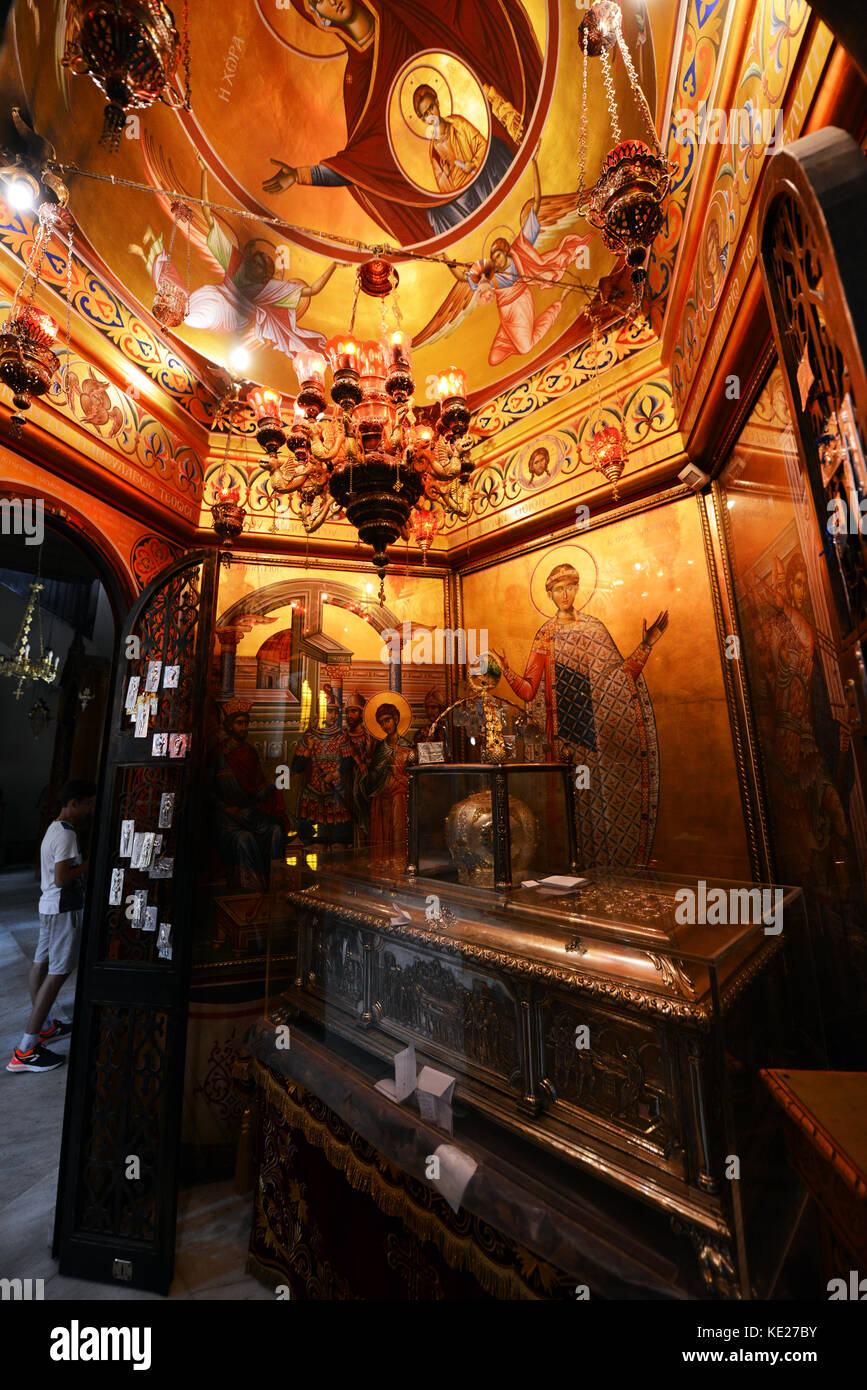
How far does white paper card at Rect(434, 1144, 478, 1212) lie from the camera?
1.93m

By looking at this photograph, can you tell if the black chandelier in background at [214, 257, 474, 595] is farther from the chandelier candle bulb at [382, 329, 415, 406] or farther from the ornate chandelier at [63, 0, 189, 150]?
the ornate chandelier at [63, 0, 189, 150]

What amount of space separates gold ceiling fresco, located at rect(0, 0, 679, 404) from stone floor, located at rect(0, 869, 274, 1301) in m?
6.06

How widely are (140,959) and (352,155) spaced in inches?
220

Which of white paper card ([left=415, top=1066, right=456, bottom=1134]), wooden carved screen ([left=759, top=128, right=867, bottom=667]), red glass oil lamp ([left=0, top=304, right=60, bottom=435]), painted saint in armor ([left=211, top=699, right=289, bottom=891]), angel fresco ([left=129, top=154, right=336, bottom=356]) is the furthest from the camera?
painted saint in armor ([left=211, top=699, right=289, bottom=891])

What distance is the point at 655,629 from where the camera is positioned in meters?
3.65

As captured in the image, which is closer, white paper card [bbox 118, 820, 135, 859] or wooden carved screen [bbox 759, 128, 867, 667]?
wooden carved screen [bbox 759, 128, 867, 667]

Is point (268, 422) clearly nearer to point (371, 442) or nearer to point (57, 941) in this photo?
point (371, 442)

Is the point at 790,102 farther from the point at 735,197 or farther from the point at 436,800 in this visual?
the point at 436,800

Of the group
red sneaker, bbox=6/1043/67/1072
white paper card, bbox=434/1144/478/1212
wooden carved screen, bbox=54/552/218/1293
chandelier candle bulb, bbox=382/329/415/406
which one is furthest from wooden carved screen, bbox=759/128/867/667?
red sneaker, bbox=6/1043/67/1072

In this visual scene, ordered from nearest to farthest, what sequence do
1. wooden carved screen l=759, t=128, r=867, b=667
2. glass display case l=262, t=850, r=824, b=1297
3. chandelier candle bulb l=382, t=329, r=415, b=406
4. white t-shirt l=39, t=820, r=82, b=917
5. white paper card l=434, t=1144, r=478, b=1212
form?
wooden carved screen l=759, t=128, r=867, b=667
glass display case l=262, t=850, r=824, b=1297
white paper card l=434, t=1144, r=478, b=1212
chandelier candle bulb l=382, t=329, r=415, b=406
white t-shirt l=39, t=820, r=82, b=917

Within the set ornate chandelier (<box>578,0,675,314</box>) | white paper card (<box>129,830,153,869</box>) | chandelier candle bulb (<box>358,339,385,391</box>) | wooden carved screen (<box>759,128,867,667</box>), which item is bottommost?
white paper card (<box>129,830,153,869</box>)

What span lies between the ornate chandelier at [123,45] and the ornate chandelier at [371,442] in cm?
155

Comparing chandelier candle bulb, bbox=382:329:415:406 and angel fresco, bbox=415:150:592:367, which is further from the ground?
angel fresco, bbox=415:150:592:367
